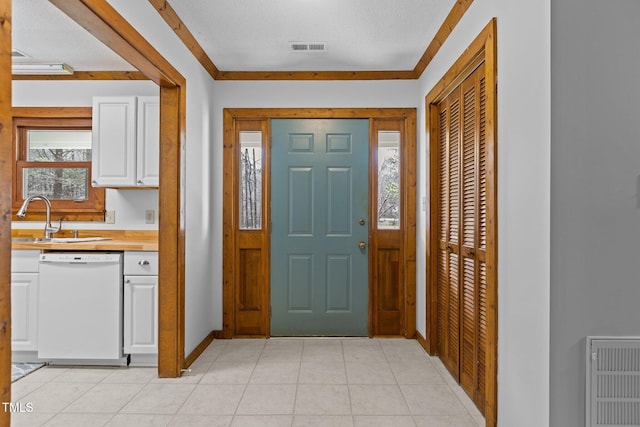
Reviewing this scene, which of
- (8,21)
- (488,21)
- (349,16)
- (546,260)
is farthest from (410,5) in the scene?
(8,21)

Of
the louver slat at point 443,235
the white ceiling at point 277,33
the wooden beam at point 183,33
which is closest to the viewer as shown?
the wooden beam at point 183,33

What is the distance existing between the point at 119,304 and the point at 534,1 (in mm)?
3224

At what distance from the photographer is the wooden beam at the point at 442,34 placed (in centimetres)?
273

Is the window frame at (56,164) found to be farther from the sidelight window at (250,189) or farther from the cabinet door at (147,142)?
the sidelight window at (250,189)

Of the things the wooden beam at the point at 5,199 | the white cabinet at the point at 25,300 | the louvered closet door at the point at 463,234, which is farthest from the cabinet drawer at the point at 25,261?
the louvered closet door at the point at 463,234

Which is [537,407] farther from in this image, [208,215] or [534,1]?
[208,215]

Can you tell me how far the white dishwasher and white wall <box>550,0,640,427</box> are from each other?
294cm

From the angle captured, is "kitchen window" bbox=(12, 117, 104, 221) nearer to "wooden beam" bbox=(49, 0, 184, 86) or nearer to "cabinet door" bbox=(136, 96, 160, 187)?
"cabinet door" bbox=(136, 96, 160, 187)

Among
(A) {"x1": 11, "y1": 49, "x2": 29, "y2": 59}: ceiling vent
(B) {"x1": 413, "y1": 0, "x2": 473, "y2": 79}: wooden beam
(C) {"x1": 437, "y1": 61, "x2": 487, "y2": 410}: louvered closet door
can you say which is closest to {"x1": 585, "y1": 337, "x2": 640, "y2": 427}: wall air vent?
(C) {"x1": 437, "y1": 61, "x2": 487, "y2": 410}: louvered closet door

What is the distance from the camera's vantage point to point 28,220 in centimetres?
397

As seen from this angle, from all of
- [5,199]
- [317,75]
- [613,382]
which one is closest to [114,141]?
[317,75]

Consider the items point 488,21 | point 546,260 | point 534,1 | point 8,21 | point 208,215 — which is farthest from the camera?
point 208,215

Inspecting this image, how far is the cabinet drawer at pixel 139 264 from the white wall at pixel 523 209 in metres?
2.44

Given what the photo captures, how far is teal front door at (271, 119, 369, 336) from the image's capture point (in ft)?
13.5
